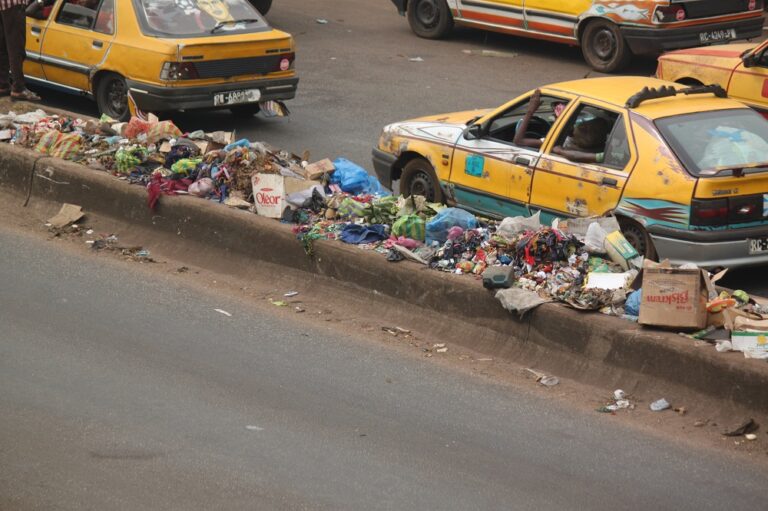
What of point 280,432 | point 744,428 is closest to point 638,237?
point 744,428

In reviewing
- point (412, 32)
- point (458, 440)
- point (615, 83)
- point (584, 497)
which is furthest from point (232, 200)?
point (412, 32)

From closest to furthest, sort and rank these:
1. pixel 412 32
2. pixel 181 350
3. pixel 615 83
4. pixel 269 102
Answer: pixel 181 350
pixel 615 83
pixel 269 102
pixel 412 32

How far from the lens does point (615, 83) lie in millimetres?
9727

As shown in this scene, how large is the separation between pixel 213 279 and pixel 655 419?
12.5 feet

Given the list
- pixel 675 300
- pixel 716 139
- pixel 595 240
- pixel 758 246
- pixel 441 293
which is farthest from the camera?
pixel 716 139

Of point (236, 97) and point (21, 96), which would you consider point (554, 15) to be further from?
point (21, 96)

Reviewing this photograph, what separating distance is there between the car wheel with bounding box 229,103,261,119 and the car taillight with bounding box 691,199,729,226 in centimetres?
688

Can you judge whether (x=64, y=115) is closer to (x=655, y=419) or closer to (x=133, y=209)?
(x=133, y=209)

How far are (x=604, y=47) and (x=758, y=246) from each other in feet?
29.0

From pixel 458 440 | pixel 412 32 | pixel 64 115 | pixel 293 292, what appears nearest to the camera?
pixel 458 440

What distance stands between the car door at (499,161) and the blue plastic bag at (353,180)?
0.78 meters

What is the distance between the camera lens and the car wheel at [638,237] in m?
8.72

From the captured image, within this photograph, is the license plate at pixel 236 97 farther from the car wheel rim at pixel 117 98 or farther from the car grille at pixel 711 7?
the car grille at pixel 711 7

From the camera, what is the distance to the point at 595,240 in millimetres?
8352
